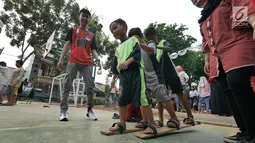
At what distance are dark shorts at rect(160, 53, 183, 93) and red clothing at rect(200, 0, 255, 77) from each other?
0.90 meters

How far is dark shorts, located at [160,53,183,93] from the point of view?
2785 millimetres

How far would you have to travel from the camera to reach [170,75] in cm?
284

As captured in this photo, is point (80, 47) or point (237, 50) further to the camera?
point (80, 47)

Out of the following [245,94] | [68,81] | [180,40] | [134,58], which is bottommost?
[245,94]

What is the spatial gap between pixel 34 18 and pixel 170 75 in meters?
20.6

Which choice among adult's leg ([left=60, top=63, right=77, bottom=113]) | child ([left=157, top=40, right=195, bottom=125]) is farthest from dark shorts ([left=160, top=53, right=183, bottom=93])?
adult's leg ([left=60, top=63, right=77, bottom=113])

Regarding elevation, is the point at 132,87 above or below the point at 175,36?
below

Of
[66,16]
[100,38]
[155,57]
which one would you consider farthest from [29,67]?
[155,57]

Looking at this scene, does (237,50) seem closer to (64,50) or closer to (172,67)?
(172,67)

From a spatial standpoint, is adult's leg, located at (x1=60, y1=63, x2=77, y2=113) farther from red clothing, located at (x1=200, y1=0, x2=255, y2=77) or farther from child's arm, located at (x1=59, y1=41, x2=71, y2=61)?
red clothing, located at (x1=200, y1=0, x2=255, y2=77)

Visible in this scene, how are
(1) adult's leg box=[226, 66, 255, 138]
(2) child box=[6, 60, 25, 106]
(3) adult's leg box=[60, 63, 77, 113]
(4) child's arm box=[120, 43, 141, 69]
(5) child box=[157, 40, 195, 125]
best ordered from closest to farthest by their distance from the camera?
(1) adult's leg box=[226, 66, 255, 138] → (4) child's arm box=[120, 43, 141, 69] → (5) child box=[157, 40, 195, 125] → (3) adult's leg box=[60, 63, 77, 113] → (2) child box=[6, 60, 25, 106]

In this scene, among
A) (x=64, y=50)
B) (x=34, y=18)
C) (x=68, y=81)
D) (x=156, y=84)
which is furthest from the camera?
(x=34, y=18)

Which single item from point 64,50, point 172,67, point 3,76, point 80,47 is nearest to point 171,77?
point 172,67

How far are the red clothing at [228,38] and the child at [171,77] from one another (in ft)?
2.96
